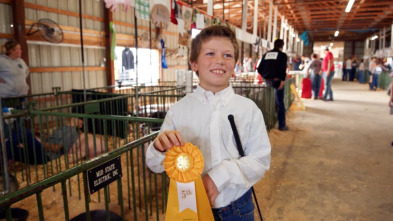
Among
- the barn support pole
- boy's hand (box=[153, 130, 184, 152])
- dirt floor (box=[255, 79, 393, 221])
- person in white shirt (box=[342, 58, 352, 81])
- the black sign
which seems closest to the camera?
boy's hand (box=[153, 130, 184, 152])

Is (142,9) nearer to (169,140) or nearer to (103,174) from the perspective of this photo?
(103,174)

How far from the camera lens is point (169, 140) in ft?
4.18

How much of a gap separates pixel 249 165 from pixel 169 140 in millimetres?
423

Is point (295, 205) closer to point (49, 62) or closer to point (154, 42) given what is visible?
point (49, 62)

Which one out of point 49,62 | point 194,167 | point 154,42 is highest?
point 154,42

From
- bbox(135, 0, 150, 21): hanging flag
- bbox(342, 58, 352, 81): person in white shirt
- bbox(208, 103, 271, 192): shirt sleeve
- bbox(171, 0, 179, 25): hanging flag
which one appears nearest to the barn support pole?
bbox(171, 0, 179, 25): hanging flag

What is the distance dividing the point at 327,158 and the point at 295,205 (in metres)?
1.96

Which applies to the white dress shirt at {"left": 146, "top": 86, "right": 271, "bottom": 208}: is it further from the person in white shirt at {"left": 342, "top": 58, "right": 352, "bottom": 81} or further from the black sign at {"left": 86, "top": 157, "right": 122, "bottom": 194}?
the person in white shirt at {"left": 342, "top": 58, "right": 352, "bottom": 81}

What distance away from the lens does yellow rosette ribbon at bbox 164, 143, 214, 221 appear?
1.26m

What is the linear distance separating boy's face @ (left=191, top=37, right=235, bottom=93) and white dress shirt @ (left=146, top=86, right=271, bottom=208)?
7cm

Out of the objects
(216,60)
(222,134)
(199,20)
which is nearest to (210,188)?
(222,134)

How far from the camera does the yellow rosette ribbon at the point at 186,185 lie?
4.15ft

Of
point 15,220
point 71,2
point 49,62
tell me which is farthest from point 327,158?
point 71,2

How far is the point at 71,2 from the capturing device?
9055mm
